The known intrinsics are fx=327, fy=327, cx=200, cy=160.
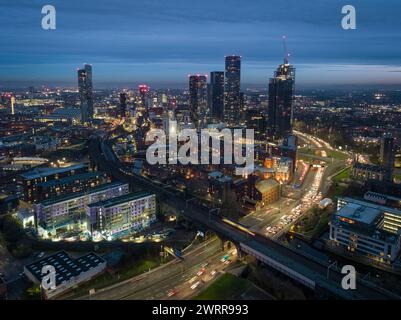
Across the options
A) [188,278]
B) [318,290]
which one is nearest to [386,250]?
[318,290]

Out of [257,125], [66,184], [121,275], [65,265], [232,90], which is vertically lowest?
[121,275]

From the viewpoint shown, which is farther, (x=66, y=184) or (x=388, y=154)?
(x=388, y=154)

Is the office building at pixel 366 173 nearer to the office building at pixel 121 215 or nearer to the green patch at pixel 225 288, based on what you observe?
the green patch at pixel 225 288

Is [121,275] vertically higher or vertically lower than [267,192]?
lower

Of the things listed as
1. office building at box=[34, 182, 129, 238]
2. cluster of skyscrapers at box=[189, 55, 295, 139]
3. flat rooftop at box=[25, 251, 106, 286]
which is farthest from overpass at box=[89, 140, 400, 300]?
cluster of skyscrapers at box=[189, 55, 295, 139]

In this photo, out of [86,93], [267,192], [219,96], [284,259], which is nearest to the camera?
[284,259]

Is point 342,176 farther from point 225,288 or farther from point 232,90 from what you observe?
point 232,90

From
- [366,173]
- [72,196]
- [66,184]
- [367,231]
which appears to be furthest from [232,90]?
[367,231]
